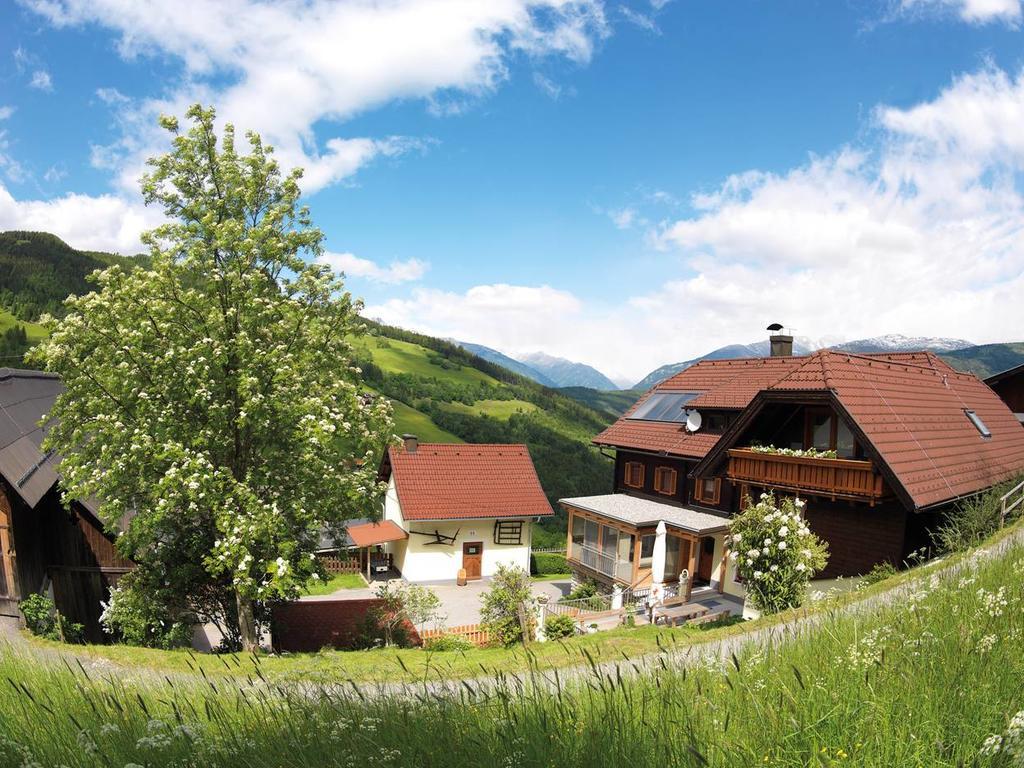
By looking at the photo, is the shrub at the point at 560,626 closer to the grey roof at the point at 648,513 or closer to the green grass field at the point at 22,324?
the grey roof at the point at 648,513

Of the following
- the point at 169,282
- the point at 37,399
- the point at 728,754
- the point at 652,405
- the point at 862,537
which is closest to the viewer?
the point at 728,754

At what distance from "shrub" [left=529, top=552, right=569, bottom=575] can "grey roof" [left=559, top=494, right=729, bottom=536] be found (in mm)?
8142

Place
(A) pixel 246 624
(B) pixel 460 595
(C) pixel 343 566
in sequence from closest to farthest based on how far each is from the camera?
1. (A) pixel 246 624
2. (B) pixel 460 595
3. (C) pixel 343 566

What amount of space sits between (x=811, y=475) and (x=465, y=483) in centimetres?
1862

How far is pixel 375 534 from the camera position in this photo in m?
29.8

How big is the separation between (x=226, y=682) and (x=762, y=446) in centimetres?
1790

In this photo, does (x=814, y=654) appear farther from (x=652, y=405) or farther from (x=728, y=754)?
(x=652, y=405)

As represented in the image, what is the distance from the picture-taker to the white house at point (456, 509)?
2953 centimetres

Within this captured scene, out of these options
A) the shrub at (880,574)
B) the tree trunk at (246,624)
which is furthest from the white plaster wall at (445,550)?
the shrub at (880,574)

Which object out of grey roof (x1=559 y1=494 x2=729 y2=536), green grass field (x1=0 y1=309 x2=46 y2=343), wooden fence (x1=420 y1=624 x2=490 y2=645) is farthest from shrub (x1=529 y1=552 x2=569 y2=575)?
green grass field (x1=0 y1=309 x2=46 y2=343)

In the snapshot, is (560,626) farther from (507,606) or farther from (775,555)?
(775,555)

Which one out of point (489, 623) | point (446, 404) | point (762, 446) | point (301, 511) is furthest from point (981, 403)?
point (446, 404)

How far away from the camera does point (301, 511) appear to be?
13.0m

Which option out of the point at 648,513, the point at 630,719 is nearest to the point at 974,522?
the point at 648,513
